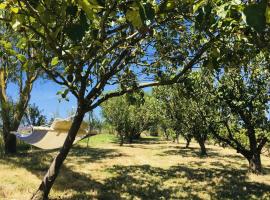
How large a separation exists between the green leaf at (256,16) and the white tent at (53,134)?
1491cm

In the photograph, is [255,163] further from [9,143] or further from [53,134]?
[9,143]

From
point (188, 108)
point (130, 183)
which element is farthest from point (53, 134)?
point (188, 108)

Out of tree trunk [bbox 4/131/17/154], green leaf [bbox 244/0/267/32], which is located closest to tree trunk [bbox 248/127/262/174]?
tree trunk [bbox 4/131/17/154]

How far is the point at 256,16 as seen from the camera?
73.3 inches

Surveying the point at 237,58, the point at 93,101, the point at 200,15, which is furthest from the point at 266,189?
the point at 200,15

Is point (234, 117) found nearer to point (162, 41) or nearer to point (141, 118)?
point (162, 41)

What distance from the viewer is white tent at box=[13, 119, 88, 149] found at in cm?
1675

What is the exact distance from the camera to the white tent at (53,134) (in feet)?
55.0

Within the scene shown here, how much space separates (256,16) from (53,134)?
16.3 meters

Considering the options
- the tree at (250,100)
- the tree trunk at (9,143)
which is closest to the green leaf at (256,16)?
the tree at (250,100)

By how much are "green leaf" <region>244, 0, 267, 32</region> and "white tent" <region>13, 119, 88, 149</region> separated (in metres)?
14.9

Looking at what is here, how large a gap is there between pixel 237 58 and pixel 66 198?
24.7ft

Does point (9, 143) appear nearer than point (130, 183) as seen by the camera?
No

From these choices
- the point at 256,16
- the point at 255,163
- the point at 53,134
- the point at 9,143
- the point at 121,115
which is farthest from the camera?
the point at 121,115
